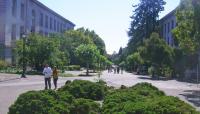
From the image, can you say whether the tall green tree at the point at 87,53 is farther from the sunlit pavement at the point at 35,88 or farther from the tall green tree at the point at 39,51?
the sunlit pavement at the point at 35,88

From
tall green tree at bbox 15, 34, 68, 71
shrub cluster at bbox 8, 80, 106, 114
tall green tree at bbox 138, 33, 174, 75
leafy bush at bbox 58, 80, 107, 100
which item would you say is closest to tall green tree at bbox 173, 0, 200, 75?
leafy bush at bbox 58, 80, 107, 100

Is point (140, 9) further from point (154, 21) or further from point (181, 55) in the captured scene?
point (181, 55)

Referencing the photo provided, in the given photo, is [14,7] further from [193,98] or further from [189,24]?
[193,98]

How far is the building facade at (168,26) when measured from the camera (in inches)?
3317

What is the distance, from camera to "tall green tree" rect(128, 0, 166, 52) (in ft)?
287

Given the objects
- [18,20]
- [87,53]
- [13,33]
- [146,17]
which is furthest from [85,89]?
[146,17]

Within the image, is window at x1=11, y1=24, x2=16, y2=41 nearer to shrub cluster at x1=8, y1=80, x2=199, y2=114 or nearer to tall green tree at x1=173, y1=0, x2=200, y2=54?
tall green tree at x1=173, y1=0, x2=200, y2=54

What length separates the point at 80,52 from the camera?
68.4 meters

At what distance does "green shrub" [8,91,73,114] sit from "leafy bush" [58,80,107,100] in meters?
7.77

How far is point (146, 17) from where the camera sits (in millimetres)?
87875

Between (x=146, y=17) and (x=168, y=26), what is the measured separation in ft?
15.9

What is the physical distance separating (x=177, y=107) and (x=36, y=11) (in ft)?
260

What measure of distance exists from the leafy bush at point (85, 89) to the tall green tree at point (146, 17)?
69.1 metres

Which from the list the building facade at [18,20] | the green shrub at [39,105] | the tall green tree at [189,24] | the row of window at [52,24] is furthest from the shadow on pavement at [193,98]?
the row of window at [52,24]
